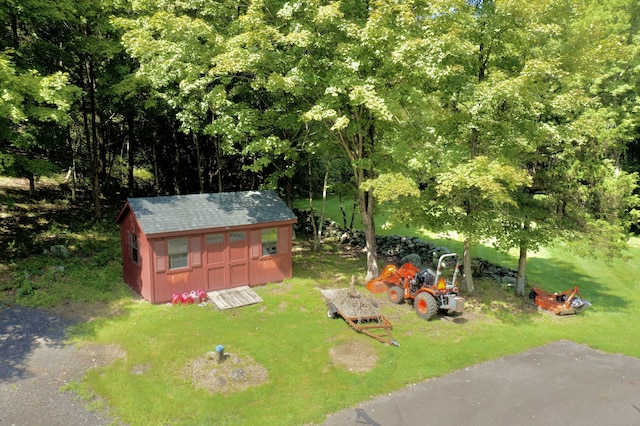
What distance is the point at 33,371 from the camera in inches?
422

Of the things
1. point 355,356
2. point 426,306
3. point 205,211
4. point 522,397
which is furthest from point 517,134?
point 205,211

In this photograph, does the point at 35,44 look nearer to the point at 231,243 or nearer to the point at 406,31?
the point at 231,243

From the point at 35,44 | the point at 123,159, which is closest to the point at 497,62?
the point at 35,44

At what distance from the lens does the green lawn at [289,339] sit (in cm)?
979

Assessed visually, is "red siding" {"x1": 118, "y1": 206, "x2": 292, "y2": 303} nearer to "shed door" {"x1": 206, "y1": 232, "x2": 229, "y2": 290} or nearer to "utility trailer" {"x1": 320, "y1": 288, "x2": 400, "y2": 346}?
"shed door" {"x1": 206, "y1": 232, "x2": 229, "y2": 290}

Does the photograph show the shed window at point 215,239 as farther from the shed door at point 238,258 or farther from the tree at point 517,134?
the tree at point 517,134

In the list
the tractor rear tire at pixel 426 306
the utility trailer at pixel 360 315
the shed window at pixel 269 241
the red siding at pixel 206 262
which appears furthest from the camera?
the shed window at pixel 269 241

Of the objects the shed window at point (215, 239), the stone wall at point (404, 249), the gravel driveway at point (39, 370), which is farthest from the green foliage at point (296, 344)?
the shed window at point (215, 239)

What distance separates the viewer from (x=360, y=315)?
13695mm

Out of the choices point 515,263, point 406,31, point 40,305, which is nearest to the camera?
point 40,305

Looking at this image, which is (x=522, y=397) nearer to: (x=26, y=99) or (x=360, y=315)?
(x=360, y=315)

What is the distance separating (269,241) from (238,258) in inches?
56.8

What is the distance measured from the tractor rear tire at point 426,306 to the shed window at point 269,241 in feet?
19.4

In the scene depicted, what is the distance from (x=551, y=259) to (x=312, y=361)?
17180 mm
